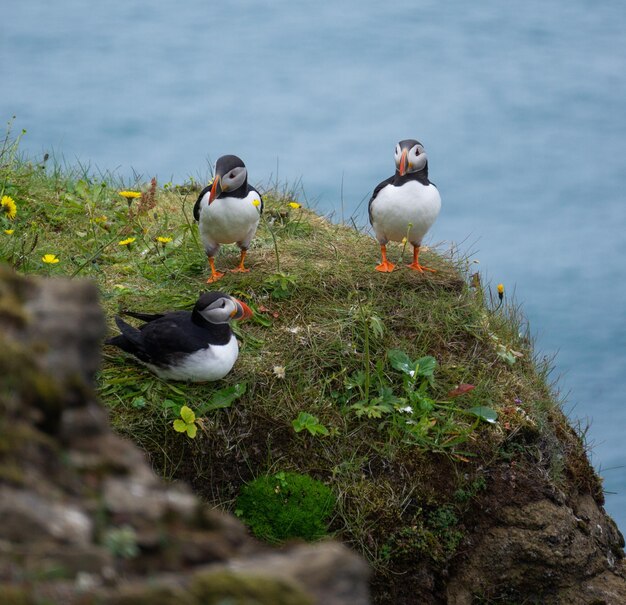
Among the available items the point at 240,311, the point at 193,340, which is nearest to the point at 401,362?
the point at 240,311

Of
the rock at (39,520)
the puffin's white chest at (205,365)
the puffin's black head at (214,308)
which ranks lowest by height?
the rock at (39,520)

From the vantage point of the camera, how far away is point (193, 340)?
5.39m

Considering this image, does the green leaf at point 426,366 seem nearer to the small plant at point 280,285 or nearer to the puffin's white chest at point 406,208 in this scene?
the puffin's white chest at point 406,208

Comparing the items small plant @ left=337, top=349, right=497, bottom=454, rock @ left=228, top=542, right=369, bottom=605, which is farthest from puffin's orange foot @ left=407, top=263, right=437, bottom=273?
rock @ left=228, top=542, right=369, bottom=605

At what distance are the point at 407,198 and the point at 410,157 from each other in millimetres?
300

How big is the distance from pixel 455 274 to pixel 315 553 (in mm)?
5612

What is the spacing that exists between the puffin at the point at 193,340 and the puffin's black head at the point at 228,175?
102cm

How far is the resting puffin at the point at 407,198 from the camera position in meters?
6.54

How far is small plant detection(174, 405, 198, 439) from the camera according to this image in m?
5.46

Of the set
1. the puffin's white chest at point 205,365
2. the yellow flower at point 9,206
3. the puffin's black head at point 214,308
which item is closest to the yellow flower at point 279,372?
the puffin's white chest at point 205,365

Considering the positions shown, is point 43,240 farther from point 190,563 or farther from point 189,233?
point 190,563

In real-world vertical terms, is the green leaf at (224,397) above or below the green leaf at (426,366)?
below

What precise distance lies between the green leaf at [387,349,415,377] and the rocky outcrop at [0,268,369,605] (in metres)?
4.24

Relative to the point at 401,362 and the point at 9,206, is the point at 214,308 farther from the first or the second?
the point at 9,206
